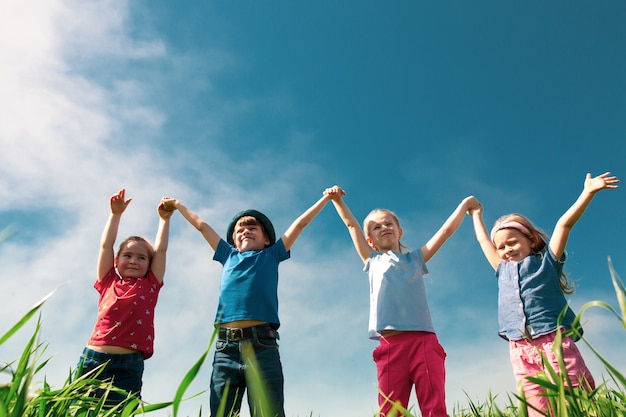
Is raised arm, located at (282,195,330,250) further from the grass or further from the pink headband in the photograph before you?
the grass

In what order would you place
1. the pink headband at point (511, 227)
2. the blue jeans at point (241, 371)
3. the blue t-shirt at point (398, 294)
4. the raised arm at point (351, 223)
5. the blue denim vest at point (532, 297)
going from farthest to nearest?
the raised arm at point (351, 223) < the pink headband at point (511, 227) < the blue t-shirt at point (398, 294) < the blue denim vest at point (532, 297) < the blue jeans at point (241, 371)

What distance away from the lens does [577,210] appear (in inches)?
181

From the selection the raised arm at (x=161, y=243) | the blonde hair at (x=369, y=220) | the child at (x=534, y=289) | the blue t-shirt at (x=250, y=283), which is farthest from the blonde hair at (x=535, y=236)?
the raised arm at (x=161, y=243)

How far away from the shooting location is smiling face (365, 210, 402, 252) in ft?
17.5

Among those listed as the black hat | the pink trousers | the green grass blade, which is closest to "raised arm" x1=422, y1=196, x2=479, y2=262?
the pink trousers

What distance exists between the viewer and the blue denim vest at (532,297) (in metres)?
4.51

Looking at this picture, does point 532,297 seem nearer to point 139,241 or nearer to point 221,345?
point 221,345

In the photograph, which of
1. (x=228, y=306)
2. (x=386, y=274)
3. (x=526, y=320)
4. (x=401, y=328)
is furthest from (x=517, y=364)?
(x=228, y=306)

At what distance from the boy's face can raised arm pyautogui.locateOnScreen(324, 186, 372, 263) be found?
2.70ft

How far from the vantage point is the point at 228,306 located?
4.80m

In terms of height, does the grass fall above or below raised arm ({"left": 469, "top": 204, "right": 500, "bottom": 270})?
below

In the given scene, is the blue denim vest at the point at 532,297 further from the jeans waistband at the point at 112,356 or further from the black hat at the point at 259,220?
the jeans waistband at the point at 112,356

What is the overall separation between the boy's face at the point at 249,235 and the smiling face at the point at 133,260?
3.18 ft

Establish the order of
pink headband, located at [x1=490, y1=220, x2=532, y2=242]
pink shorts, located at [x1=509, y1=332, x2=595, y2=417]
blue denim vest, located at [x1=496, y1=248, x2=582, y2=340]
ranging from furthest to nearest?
pink headband, located at [x1=490, y1=220, x2=532, y2=242], blue denim vest, located at [x1=496, y1=248, x2=582, y2=340], pink shorts, located at [x1=509, y1=332, x2=595, y2=417]
